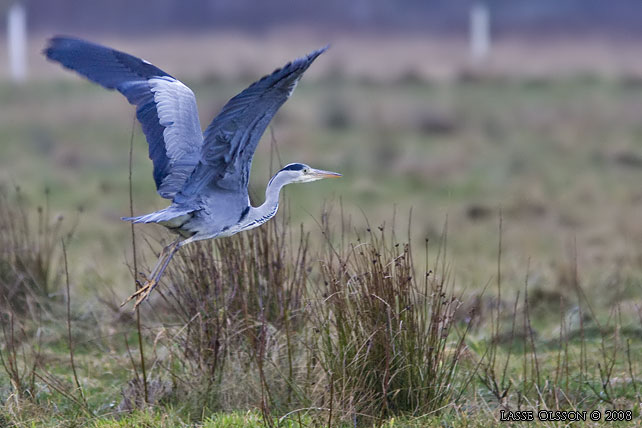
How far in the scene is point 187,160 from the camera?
5445mm

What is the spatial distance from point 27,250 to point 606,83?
53.5 ft

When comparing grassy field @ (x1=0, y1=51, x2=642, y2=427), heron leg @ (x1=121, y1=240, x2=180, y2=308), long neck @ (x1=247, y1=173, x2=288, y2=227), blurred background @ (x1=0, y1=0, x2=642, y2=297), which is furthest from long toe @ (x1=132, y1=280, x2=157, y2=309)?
long neck @ (x1=247, y1=173, x2=288, y2=227)

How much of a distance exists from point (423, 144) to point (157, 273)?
1080cm

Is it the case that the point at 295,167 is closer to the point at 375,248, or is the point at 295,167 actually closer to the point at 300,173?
the point at 300,173

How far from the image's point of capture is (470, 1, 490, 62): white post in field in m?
30.0

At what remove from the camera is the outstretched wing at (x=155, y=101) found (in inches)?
214

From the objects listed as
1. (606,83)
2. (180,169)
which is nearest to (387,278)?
(180,169)

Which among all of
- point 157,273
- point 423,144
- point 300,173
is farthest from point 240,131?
point 423,144

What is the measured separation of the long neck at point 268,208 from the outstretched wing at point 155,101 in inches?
16.8

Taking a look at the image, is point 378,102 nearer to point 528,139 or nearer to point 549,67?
point 528,139

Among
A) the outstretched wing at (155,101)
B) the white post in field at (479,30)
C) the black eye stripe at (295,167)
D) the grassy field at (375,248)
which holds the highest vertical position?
the white post in field at (479,30)

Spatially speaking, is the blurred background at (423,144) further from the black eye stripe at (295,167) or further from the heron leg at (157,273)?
the heron leg at (157,273)

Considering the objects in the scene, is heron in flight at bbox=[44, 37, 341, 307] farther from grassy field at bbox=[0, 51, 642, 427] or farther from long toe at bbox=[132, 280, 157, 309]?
grassy field at bbox=[0, 51, 642, 427]

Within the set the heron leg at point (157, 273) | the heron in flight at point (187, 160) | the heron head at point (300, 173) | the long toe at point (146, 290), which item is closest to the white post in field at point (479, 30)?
the heron head at point (300, 173)
